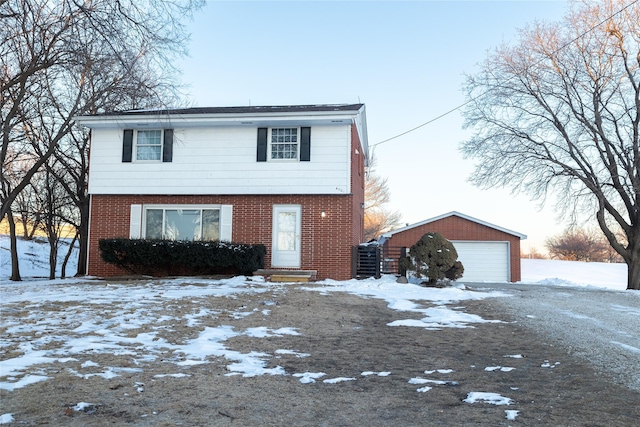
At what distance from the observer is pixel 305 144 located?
1472 centimetres

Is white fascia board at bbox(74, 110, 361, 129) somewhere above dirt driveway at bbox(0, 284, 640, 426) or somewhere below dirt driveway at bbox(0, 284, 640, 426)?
above

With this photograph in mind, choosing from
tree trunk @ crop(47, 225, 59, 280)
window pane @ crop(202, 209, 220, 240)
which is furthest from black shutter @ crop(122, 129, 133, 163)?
tree trunk @ crop(47, 225, 59, 280)

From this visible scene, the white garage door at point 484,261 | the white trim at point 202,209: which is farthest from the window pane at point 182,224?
the white garage door at point 484,261

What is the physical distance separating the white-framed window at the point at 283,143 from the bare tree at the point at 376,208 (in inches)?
979

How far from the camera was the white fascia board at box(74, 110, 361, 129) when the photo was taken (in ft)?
46.7

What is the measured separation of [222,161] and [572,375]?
12185 millimetres

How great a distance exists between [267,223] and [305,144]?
8.56 feet

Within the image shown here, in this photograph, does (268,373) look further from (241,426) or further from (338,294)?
(338,294)

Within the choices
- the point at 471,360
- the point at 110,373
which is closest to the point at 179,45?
the point at 110,373

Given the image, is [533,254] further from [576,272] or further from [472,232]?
[472,232]

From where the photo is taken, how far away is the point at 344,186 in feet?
47.4

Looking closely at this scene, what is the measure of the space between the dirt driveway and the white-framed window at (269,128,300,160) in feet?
28.7

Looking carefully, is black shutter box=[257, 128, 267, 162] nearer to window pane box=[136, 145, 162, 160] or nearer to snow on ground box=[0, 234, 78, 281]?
window pane box=[136, 145, 162, 160]

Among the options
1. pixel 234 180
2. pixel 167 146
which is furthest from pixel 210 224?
pixel 167 146
